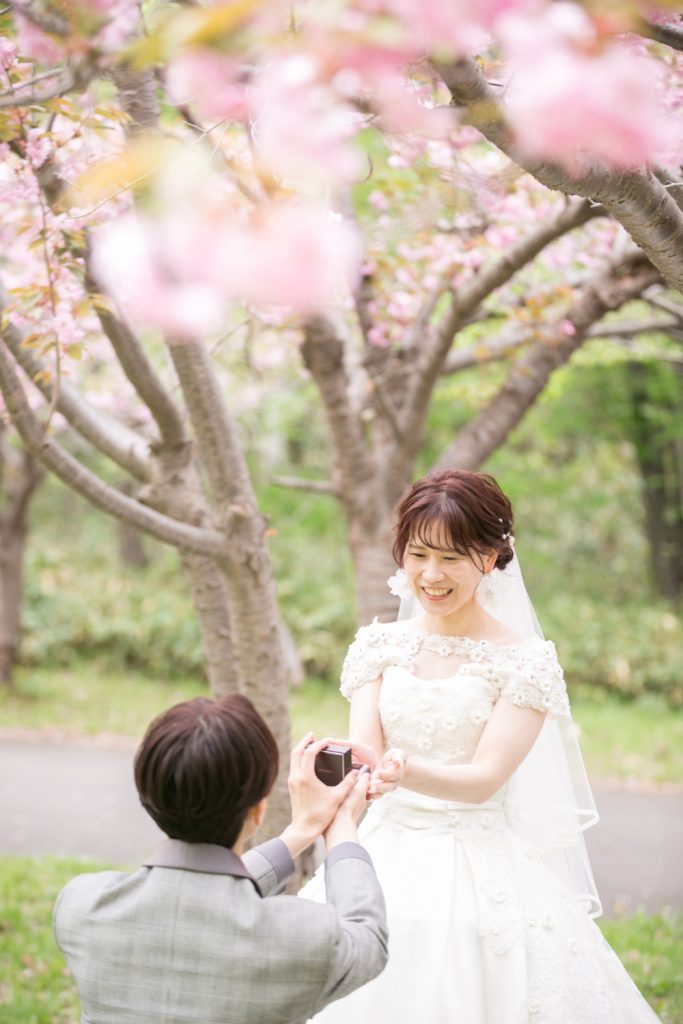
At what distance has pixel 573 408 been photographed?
12.3m

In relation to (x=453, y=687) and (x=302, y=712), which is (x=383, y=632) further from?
(x=302, y=712)

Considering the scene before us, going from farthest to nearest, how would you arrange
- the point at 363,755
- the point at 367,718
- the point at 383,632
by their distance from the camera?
the point at 383,632 → the point at 367,718 → the point at 363,755

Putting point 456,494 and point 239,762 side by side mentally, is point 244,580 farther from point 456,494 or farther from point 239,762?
point 239,762

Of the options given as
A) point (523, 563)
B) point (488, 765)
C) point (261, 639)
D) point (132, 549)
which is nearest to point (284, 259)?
point (488, 765)

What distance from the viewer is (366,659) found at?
2.85 metres

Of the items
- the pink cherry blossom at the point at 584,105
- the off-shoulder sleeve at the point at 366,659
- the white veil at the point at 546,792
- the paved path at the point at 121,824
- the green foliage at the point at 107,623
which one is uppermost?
the pink cherry blossom at the point at 584,105

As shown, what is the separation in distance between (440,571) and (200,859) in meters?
1.18

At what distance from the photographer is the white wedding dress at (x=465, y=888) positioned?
2.39 meters

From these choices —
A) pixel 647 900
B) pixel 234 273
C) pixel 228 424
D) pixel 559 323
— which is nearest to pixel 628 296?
pixel 559 323

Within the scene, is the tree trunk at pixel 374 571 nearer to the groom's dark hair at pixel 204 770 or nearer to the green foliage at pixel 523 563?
the groom's dark hair at pixel 204 770

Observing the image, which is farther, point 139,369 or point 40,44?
point 139,369

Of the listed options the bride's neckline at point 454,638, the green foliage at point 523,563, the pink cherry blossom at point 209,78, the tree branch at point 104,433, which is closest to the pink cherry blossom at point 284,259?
the pink cherry blossom at point 209,78

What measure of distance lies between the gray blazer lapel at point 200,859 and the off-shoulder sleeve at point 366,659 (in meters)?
1.16

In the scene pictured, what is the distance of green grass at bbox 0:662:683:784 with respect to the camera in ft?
27.6
